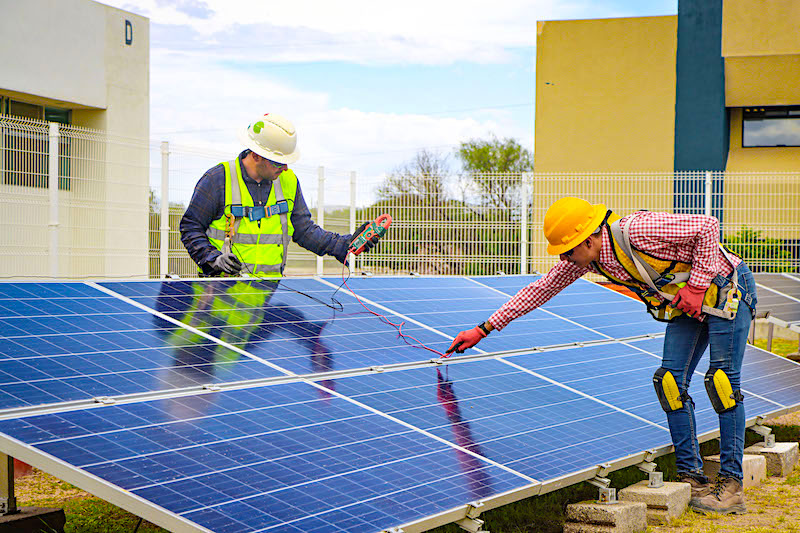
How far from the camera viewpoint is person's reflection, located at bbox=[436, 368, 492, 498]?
3975 millimetres

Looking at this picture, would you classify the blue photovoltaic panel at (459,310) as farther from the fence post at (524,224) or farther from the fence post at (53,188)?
the fence post at (524,224)

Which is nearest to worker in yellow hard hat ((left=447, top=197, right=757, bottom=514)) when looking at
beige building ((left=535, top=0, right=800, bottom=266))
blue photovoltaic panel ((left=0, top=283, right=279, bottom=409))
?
blue photovoltaic panel ((left=0, top=283, right=279, bottom=409))

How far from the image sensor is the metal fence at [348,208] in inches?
499

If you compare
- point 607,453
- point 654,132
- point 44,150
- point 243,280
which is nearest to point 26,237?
point 44,150

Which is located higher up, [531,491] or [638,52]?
[638,52]

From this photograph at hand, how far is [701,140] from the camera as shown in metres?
26.8

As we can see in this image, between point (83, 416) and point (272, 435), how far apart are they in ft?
2.70

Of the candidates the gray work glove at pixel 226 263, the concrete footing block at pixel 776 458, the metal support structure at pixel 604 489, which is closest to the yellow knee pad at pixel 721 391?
the metal support structure at pixel 604 489

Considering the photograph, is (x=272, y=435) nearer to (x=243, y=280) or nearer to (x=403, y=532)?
(x=403, y=532)

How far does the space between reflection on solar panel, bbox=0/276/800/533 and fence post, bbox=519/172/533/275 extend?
10.5m

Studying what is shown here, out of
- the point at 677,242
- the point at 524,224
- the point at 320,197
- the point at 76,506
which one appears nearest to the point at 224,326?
the point at 76,506

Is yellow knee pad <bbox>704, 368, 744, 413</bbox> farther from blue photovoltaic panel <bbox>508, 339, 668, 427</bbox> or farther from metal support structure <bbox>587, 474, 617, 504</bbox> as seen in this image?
metal support structure <bbox>587, 474, 617, 504</bbox>

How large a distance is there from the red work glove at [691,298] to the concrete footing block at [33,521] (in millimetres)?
3932

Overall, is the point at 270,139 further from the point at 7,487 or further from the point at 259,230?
the point at 7,487
